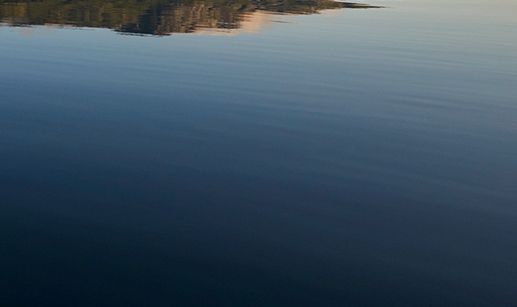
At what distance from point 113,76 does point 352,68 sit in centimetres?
979

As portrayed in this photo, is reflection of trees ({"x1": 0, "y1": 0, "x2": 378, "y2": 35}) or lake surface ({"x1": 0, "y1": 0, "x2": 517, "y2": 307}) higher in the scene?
reflection of trees ({"x1": 0, "y1": 0, "x2": 378, "y2": 35})

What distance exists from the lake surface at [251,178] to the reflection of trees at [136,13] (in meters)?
8.30

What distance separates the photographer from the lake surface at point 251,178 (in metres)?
8.89

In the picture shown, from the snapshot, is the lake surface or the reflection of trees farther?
the reflection of trees

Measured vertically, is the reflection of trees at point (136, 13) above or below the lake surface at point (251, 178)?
above

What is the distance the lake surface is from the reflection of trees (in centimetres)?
830

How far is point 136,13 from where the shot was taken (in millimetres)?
40094

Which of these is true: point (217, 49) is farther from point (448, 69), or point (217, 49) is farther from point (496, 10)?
point (496, 10)

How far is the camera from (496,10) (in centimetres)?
6066

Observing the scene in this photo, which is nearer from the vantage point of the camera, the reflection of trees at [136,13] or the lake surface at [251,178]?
the lake surface at [251,178]

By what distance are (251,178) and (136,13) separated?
30077mm

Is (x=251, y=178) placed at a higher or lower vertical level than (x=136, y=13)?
lower

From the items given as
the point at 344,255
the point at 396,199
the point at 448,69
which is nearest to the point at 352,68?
the point at 448,69

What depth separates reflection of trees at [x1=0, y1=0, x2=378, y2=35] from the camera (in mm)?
34844
